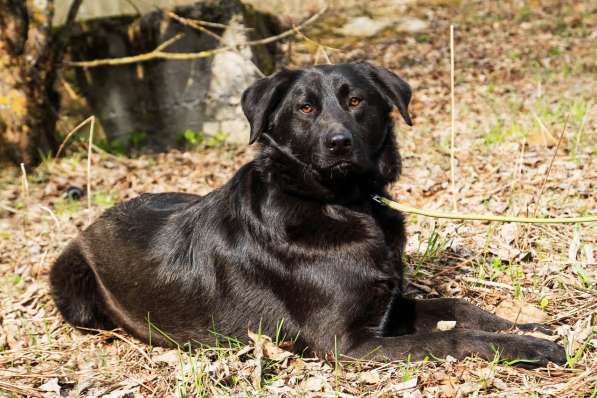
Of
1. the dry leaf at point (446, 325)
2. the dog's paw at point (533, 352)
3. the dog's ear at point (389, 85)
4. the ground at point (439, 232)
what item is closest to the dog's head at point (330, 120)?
the dog's ear at point (389, 85)

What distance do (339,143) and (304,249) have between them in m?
0.60

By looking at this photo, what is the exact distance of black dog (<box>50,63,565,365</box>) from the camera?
3.25 m

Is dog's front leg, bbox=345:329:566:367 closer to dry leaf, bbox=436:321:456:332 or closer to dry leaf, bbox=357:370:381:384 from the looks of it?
dry leaf, bbox=357:370:381:384

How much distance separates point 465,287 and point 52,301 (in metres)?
2.95

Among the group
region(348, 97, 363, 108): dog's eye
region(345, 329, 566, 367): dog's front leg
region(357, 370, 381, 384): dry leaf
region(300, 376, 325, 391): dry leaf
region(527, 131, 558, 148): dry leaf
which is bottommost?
region(300, 376, 325, 391): dry leaf

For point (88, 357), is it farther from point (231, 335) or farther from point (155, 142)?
point (155, 142)

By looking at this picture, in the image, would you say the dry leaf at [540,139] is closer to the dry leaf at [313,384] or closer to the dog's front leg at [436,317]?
the dog's front leg at [436,317]

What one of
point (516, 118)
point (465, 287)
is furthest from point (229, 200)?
point (516, 118)

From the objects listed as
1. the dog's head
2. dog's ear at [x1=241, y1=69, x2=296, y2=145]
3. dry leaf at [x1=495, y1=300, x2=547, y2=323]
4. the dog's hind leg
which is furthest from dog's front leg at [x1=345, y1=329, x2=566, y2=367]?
the dog's hind leg

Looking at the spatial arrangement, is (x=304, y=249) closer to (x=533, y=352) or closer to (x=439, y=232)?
(x=533, y=352)

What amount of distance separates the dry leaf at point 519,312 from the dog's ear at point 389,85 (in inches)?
49.9

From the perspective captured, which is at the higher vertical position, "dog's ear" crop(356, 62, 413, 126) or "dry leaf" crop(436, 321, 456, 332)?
"dog's ear" crop(356, 62, 413, 126)

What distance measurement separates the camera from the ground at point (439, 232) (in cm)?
308

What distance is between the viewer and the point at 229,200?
11.9ft
